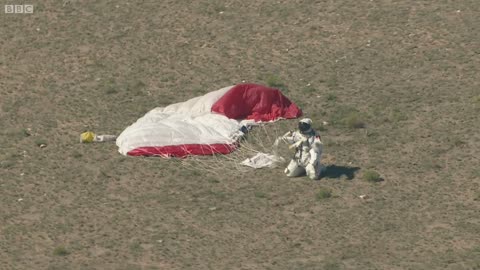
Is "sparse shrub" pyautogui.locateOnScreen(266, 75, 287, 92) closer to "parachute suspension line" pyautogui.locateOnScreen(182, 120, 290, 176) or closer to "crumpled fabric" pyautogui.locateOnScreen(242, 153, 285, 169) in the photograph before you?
"parachute suspension line" pyautogui.locateOnScreen(182, 120, 290, 176)

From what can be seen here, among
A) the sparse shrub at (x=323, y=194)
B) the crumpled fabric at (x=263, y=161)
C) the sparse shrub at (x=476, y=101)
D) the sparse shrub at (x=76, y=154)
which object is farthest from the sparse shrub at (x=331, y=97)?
the sparse shrub at (x=76, y=154)

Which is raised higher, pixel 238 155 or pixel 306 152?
pixel 306 152

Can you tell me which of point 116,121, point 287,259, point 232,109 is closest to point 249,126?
point 232,109

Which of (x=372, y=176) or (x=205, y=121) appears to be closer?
(x=372, y=176)

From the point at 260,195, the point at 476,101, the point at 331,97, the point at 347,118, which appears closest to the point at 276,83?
the point at 331,97

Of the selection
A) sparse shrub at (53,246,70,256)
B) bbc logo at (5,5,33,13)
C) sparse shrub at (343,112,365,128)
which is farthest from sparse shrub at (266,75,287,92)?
sparse shrub at (53,246,70,256)

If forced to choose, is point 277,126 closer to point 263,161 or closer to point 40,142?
point 263,161
